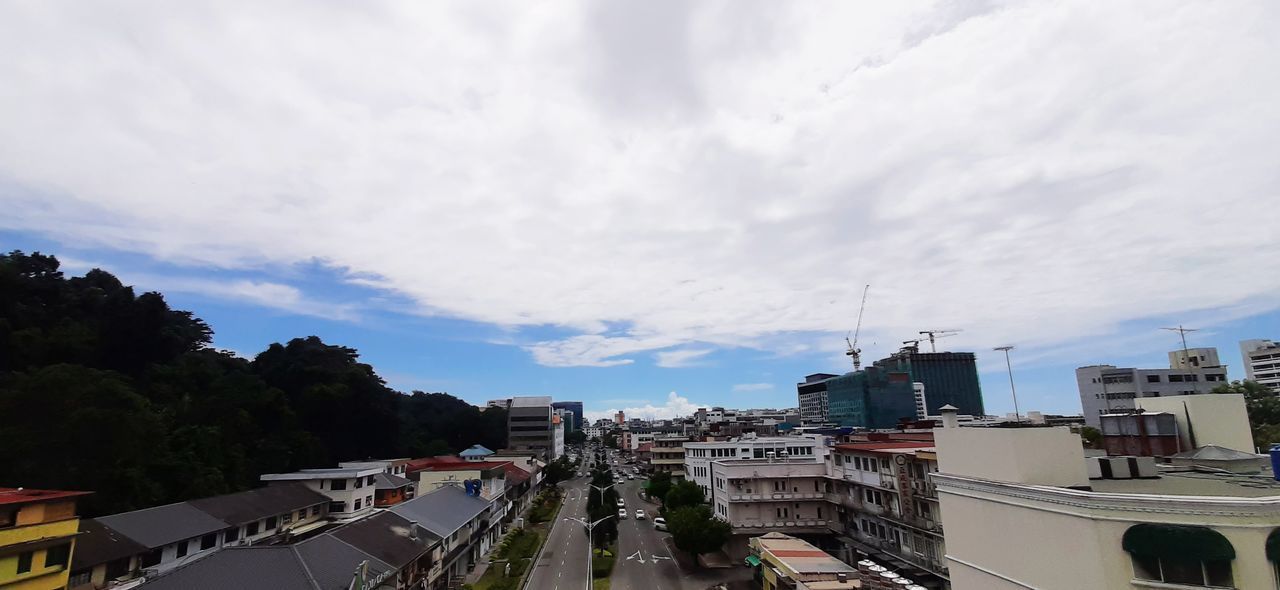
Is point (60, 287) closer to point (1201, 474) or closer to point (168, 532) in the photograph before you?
point (168, 532)

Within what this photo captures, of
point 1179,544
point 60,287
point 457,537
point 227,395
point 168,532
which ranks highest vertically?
point 60,287

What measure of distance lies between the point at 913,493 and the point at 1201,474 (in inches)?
833

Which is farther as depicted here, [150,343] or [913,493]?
Answer: [150,343]

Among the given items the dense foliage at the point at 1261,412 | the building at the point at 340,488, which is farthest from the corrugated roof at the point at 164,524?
the dense foliage at the point at 1261,412

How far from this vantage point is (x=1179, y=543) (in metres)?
14.0

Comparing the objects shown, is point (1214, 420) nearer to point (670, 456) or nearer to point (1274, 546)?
point (1274, 546)

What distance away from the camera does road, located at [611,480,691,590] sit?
150 feet

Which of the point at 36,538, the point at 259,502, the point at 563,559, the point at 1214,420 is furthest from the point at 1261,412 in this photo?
the point at 36,538

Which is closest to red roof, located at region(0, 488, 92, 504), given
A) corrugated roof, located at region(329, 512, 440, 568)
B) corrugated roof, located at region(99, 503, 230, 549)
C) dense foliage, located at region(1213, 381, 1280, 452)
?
corrugated roof, located at region(99, 503, 230, 549)

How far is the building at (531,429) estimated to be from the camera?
148875mm

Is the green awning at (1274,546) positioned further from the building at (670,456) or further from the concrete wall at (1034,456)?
the building at (670,456)

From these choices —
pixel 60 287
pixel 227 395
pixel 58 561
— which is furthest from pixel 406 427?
pixel 58 561

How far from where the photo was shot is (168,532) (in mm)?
37344

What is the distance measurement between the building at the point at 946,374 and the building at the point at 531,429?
97680 mm
